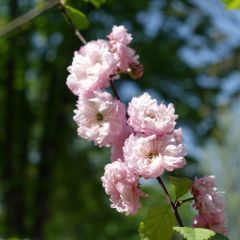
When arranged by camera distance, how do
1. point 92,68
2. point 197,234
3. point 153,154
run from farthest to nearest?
1. point 92,68
2. point 153,154
3. point 197,234

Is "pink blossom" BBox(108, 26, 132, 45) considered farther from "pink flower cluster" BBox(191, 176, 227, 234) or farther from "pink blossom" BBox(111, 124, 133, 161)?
"pink flower cluster" BBox(191, 176, 227, 234)

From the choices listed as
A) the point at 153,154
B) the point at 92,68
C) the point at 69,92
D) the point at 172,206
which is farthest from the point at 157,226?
the point at 69,92

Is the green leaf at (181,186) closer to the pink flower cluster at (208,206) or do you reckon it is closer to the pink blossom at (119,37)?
the pink flower cluster at (208,206)

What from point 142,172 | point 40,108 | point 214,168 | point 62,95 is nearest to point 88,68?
point 142,172

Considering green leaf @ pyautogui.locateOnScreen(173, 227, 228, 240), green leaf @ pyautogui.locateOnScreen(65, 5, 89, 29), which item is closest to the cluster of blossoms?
green leaf @ pyautogui.locateOnScreen(173, 227, 228, 240)

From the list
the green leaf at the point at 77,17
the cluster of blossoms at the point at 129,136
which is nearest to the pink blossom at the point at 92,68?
the cluster of blossoms at the point at 129,136

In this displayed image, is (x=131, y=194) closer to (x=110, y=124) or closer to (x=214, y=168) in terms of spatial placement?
(x=110, y=124)

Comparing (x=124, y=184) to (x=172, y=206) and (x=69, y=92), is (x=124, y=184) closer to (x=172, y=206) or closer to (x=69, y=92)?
(x=172, y=206)
